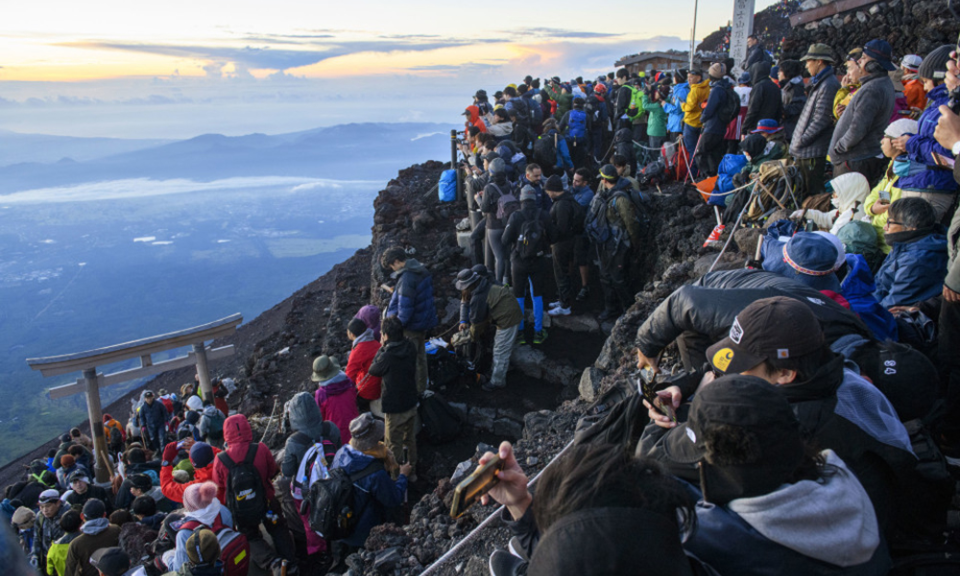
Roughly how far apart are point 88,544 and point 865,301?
23.9 ft

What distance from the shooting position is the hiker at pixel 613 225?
7977 millimetres

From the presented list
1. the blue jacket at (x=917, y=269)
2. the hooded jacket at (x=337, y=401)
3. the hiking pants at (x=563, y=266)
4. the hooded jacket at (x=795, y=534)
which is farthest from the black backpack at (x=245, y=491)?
the blue jacket at (x=917, y=269)

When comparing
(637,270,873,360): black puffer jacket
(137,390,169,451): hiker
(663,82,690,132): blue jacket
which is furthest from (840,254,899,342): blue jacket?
(137,390,169,451): hiker

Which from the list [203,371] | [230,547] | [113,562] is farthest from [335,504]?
[203,371]

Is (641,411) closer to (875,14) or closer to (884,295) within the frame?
(884,295)

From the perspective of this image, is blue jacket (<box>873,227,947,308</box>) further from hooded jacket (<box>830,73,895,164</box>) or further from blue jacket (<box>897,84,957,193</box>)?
hooded jacket (<box>830,73,895,164</box>)

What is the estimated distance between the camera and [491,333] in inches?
334

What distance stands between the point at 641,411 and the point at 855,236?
3465 millimetres

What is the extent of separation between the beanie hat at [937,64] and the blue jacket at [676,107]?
164 inches

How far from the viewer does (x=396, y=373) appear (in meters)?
6.17

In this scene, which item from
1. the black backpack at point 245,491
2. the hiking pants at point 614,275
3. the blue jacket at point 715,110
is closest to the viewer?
the black backpack at point 245,491

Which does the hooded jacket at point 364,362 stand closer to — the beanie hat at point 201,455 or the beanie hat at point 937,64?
the beanie hat at point 201,455

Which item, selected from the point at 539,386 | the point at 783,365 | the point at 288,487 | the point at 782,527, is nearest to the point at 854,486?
the point at 782,527

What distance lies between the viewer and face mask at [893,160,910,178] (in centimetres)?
497
